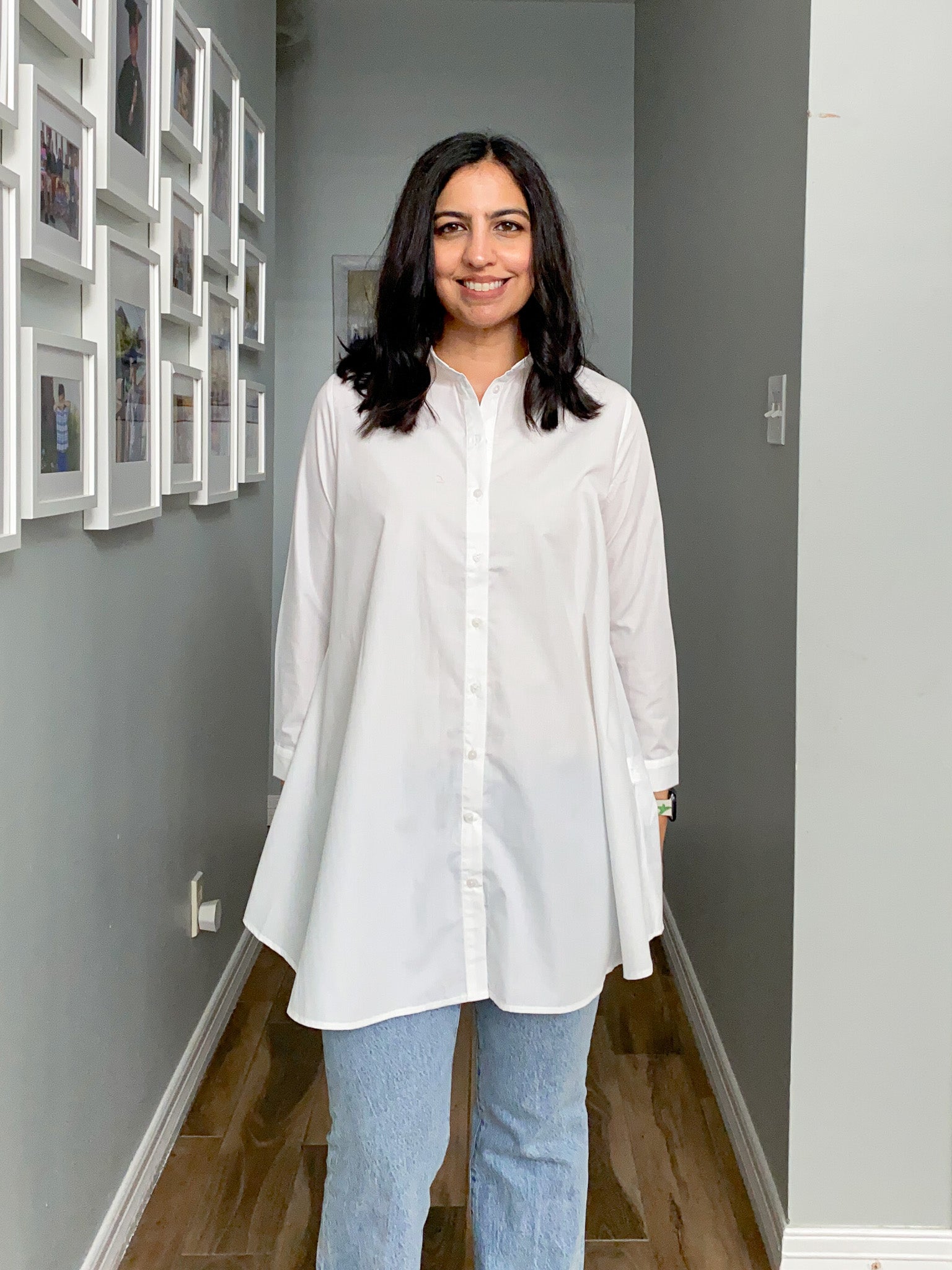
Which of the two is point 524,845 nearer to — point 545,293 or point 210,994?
point 545,293

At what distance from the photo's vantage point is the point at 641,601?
1525 mm

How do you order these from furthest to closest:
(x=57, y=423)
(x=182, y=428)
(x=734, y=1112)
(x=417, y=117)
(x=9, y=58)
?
1. (x=417, y=117)
2. (x=734, y=1112)
3. (x=182, y=428)
4. (x=57, y=423)
5. (x=9, y=58)

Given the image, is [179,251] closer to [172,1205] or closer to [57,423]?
[57,423]

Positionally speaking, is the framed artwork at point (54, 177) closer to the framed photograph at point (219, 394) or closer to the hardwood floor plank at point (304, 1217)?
the framed photograph at point (219, 394)

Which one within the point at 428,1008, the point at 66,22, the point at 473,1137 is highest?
the point at 66,22

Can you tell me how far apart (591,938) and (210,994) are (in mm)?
1484

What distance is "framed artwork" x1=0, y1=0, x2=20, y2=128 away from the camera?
131 centimetres

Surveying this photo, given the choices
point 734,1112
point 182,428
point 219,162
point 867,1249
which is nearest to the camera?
point 867,1249

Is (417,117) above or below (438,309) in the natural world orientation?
above

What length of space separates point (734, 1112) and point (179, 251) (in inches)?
71.0

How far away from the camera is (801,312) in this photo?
72.9 inches

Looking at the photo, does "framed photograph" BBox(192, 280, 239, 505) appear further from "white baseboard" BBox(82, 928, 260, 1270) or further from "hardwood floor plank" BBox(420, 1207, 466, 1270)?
"hardwood floor plank" BBox(420, 1207, 466, 1270)

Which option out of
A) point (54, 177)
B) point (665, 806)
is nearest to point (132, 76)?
point (54, 177)

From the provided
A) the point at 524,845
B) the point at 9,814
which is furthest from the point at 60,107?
the point at 524,845
